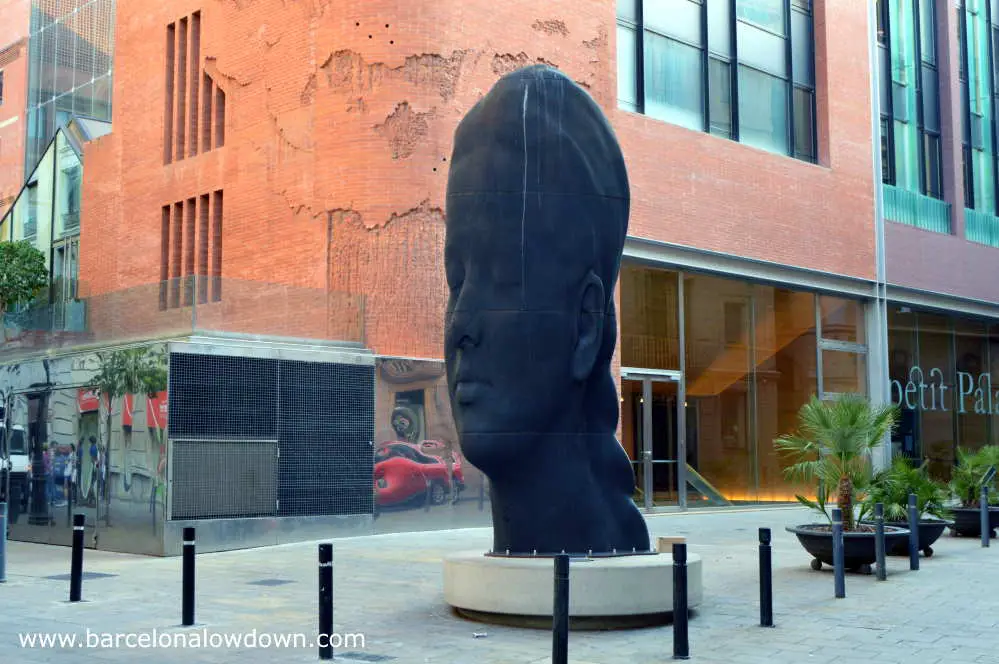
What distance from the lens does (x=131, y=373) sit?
17.4m

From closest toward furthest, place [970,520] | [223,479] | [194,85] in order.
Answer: [223,479], [970,520], [194,85]

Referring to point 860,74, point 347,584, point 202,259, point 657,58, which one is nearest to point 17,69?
point 202,259

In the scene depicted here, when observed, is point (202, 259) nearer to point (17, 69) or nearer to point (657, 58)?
point (657, 58)

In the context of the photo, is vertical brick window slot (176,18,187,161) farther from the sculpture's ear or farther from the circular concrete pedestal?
the circular concrete pedestal

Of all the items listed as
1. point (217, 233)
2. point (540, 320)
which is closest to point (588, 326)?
point (540, 320)

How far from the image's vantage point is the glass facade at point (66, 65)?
123ft

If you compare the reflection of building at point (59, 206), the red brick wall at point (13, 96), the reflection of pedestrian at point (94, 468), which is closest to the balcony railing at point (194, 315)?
the reflection of pedestrian at point (94, 468)

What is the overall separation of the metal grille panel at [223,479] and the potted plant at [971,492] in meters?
11.1

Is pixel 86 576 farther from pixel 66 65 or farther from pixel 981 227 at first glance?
pixel 981 227

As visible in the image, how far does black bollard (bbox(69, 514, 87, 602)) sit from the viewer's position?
11.1m

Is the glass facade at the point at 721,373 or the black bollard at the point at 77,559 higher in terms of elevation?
the glass facade at the point at 721,373

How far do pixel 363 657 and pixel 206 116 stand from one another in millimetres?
20415

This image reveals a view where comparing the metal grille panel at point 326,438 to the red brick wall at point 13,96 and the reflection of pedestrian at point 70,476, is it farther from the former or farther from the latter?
the red brick wall at point 13,96

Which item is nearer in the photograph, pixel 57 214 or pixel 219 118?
pixel 219 118
